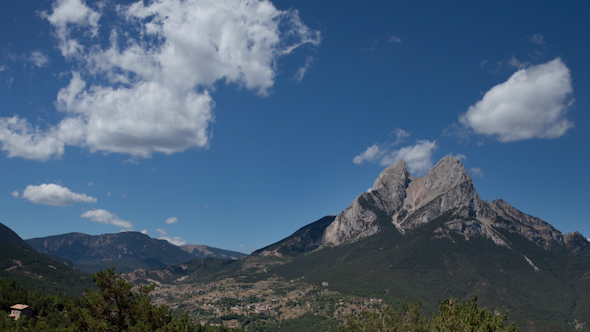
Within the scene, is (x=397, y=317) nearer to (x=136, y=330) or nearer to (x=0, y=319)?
(x=136, y=330)

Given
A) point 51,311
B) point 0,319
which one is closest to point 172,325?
point 0,319

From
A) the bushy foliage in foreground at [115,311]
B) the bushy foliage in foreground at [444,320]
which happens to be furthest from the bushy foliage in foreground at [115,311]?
the bushy foliage in foreground at [444,320]

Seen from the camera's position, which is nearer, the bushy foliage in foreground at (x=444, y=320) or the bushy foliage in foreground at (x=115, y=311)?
the bushy foliage in foreground at (x=115, y=311)

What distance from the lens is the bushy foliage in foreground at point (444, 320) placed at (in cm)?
3962

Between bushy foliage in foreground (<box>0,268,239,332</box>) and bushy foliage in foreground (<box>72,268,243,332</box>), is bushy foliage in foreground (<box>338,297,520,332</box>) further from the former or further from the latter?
bushy foliage in foreground (<box>72,268,243,332</box>)

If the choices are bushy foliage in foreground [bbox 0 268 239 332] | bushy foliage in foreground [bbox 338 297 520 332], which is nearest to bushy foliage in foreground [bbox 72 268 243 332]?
bushy foliage in foreground [bbox 0 268 239 332]

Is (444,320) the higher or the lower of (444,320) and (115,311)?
the lower

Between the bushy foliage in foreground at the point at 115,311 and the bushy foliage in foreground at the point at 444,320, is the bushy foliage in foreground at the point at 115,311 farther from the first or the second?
the bushy foliage in foreground at the point at 444,320

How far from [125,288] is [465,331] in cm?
3733

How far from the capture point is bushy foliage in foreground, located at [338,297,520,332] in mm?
39625

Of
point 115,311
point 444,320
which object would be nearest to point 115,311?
point 115,311

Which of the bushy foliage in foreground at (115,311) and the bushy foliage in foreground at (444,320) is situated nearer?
the bushy foliage in foreground at (115,311)

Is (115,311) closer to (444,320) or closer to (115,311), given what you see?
(115,311)

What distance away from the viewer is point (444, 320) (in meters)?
41.7
